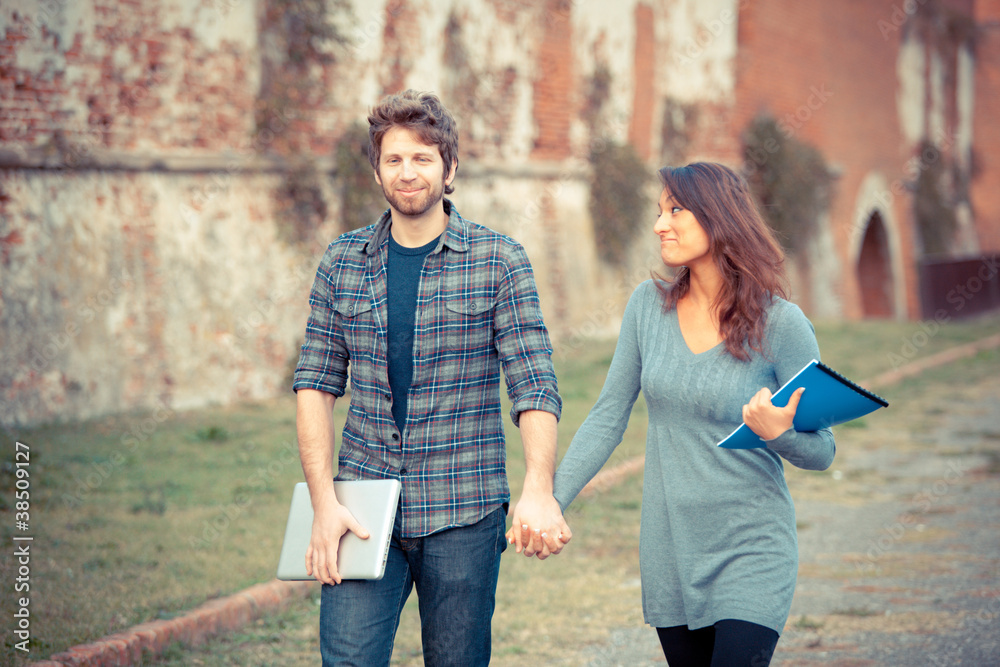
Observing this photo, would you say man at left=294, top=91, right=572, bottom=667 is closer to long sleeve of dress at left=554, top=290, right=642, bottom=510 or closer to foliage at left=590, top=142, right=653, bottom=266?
long sleeve of dress at left=554, top=290, right=642, bottom=510

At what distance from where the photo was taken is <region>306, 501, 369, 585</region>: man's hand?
2.42 metres

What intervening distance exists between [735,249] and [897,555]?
3.79 metres

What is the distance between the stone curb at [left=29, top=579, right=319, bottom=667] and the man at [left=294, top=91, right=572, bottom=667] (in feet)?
5.95

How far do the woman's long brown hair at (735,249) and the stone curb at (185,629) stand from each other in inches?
101

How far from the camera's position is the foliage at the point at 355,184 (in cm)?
1033

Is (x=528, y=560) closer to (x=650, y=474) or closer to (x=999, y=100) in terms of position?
(x=650, y=474)

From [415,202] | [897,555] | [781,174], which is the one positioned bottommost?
[897,555]

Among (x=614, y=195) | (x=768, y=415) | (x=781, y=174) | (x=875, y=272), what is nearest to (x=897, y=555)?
(x=768, y=415)

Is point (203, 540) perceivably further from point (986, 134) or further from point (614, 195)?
point (986, 134)

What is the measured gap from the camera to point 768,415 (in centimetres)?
231

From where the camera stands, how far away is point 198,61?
923 cm

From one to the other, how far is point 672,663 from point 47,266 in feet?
22.4

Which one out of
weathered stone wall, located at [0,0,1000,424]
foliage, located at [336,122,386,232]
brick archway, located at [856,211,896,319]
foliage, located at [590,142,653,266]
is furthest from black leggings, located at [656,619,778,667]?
brick archway, located at [856,211,896,319]

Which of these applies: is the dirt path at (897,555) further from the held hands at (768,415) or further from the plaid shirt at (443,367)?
the held hands at (768,415)
